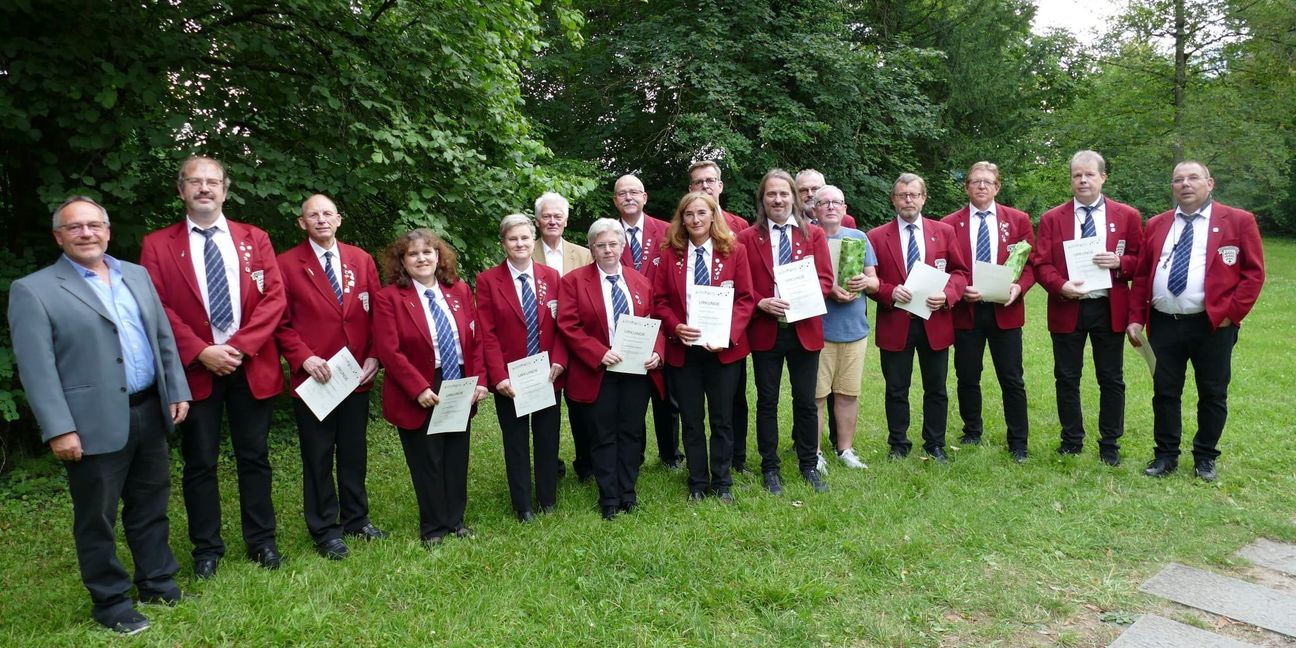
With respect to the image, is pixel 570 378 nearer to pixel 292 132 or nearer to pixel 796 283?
pixel 796 283

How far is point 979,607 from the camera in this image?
3.68 m

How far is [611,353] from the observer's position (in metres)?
4.81

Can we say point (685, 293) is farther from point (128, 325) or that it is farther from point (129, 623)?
point (129, 623)

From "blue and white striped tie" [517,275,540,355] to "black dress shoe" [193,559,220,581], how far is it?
203 centimetres

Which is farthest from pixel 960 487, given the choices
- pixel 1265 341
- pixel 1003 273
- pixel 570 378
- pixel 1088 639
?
pixel 1265 341

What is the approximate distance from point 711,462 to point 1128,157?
2029cm

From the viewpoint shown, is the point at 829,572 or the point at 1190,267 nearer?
the point at 829,572

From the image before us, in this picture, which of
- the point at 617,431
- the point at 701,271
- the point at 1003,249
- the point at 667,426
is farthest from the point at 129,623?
the point at 1003,249

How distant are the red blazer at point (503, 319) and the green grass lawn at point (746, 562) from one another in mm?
1009

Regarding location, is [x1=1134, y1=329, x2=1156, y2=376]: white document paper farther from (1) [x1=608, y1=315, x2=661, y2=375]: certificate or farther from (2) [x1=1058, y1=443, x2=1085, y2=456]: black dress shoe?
(1) [x1=608, y1=315, x2=661, y2=375]: certificate

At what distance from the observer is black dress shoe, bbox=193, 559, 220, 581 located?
410 cm

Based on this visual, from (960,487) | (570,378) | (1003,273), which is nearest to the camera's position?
(570,378)

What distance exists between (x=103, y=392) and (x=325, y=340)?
1.13 metres

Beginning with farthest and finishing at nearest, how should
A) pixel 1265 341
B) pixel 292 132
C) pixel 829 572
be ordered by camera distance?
1. pixel 1265 341
2. pixel 292 132
3. pixel 829 572
